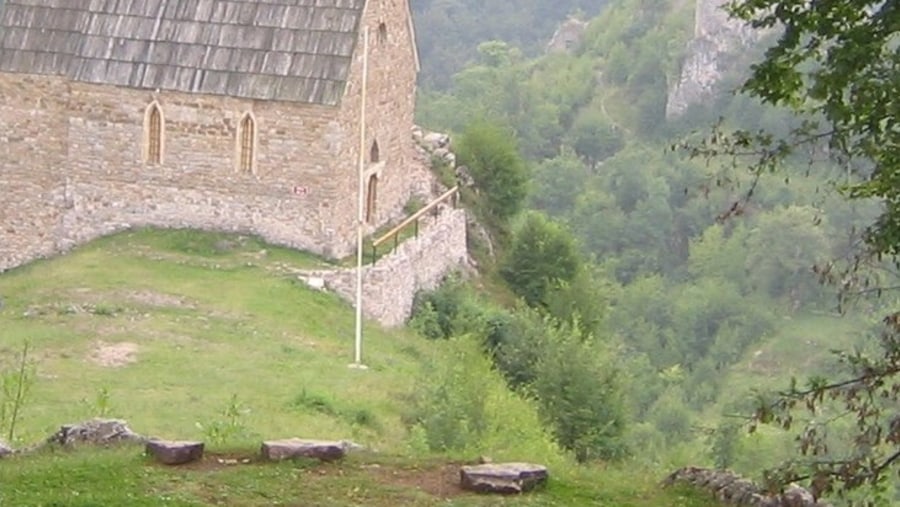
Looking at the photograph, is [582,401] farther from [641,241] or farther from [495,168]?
[641,241]

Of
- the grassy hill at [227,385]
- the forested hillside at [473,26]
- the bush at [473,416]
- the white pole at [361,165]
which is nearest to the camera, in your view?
the grassy hill at [227,385]

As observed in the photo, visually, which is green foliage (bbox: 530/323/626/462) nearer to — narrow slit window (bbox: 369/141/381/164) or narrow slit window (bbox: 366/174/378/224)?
narrow slit window (bbox: 366/174/378/224)

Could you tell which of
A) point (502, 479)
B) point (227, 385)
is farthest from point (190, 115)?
point (502, 479)

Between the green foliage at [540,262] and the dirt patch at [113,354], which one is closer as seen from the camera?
the dirt patch at [113,354]

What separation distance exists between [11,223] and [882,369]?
20682 millimetres

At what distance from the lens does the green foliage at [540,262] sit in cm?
3400

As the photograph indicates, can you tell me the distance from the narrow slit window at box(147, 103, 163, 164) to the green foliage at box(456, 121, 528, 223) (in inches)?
331

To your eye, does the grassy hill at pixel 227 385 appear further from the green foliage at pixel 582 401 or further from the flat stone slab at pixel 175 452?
the green foliage at pixel 582 401

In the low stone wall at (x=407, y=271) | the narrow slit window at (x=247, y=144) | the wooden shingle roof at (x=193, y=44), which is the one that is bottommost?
the low stone wall at (x=407, y=271)

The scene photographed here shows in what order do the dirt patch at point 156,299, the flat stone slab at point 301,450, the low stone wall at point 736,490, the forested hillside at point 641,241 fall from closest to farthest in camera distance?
the low stone wall at point 736,490 → the flat stone slab at point 301,450 → the dirt patch at point 156,299 → the forested hillside at point 641,241

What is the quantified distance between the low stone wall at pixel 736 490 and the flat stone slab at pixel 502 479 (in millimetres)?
1340

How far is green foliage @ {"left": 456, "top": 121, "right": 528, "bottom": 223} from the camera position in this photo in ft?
120

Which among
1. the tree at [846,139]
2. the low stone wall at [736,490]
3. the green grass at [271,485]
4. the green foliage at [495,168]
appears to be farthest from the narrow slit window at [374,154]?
the tree at [846,139]

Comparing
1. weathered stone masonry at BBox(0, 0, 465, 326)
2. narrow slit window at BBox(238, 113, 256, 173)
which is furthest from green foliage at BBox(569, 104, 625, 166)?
narrow slit window at BBox(238, 113, 256, 173)
